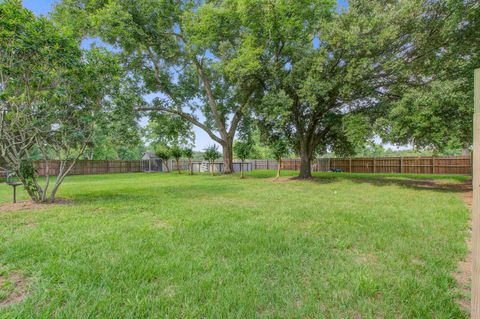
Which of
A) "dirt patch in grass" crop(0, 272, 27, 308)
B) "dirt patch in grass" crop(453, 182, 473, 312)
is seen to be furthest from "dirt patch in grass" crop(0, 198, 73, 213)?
"dirt patch in grass" crop(453, 182, 473, 312)

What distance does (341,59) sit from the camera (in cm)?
927

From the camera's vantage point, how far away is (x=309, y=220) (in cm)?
406

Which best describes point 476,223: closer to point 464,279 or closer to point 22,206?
point 464,279

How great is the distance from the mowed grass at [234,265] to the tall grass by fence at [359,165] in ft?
49.3

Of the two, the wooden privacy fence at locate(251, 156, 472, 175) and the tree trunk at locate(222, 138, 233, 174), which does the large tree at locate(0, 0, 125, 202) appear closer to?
the tree trunk at locate(222, 138, 233, 174)

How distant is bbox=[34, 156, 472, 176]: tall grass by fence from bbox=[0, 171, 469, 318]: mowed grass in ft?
49.3

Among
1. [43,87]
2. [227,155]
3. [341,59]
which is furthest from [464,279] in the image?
[227,155]

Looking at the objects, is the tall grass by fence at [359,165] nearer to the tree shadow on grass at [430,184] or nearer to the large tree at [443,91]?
the tree shadow on grass at [430,184]

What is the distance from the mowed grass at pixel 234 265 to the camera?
66.4 inches

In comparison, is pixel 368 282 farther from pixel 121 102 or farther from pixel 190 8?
pixel 190 8

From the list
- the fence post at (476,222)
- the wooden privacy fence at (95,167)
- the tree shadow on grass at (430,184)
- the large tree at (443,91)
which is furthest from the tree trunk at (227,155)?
the fence post at (476,222)

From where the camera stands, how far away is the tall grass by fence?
52.6 ft

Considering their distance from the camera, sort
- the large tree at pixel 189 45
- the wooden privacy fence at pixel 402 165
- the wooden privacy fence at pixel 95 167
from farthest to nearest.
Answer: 1. the wooden privacy fence at pixel 95 167
2. the wooden privacy fence at pixel 402 165
3. the large tree at pixel 189 45

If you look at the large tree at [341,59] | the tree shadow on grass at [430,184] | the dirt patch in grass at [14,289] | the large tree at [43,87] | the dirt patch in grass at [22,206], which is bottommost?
the tree shadow on grass at [430,184]
